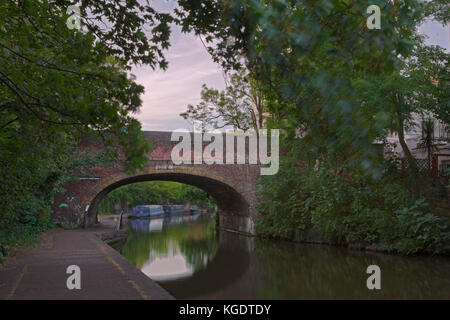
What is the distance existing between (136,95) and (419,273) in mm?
6813

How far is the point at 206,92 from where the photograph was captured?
18.7 m

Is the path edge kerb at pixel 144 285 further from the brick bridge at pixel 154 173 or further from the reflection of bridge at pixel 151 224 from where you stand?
the reflection of bridge at pixel 151 224

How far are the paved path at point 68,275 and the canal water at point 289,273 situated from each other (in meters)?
1.20

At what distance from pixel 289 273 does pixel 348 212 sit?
3.83 m

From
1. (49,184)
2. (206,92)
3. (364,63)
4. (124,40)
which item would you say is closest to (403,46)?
(364,63)

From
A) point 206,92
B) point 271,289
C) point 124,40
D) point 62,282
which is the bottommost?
point 271,289

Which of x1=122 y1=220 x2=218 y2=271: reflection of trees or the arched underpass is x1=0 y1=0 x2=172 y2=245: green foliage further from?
the arched underpass

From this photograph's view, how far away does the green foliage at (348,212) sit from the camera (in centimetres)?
949

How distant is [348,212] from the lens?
12.1m

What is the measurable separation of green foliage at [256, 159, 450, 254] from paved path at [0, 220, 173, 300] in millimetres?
4062

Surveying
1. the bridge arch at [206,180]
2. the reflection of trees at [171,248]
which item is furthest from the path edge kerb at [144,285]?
the bridge arch at [206,180]

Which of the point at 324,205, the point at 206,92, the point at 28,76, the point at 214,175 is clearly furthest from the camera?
the point at 206,92

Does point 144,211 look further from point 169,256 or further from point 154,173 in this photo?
point 169,256
